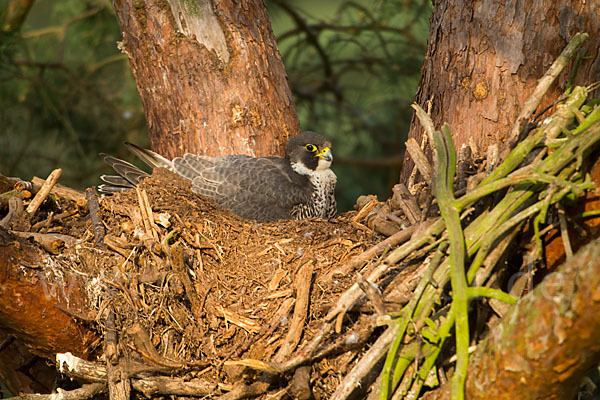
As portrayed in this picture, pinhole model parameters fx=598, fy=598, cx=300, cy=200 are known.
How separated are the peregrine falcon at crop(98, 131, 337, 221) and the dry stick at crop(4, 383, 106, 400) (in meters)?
1.40

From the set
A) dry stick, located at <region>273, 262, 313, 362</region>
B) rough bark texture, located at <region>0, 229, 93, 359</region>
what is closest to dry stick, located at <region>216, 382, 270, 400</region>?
dry stick, located at <region>273, 262, 313, 362</region>

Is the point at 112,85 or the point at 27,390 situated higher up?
the point at 112,85

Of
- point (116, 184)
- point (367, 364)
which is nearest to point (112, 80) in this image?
point (116, 184)

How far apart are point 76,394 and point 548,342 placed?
1737 mm

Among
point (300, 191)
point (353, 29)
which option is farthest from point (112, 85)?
point (300, 191)

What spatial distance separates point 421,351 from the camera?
1.96 meters

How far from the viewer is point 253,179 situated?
3590 millimetres

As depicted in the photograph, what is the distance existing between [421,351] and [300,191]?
1.95 m

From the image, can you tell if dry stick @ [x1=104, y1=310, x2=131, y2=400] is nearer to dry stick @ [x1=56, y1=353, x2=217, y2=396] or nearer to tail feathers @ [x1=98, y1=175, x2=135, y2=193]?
dry stick @ [x1=56, y1=353, x2=217, y2=396]

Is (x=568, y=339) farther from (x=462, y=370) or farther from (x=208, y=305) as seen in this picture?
(x=208, y=305)

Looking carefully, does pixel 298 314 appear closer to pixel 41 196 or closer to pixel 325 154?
pixel 41 196

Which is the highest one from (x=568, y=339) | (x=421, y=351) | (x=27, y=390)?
(x=568, y=339)

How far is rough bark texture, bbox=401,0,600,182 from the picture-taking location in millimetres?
2547

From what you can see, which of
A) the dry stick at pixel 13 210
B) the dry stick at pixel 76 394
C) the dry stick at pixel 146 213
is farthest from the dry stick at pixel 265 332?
the dry stick at pixel 13 210
